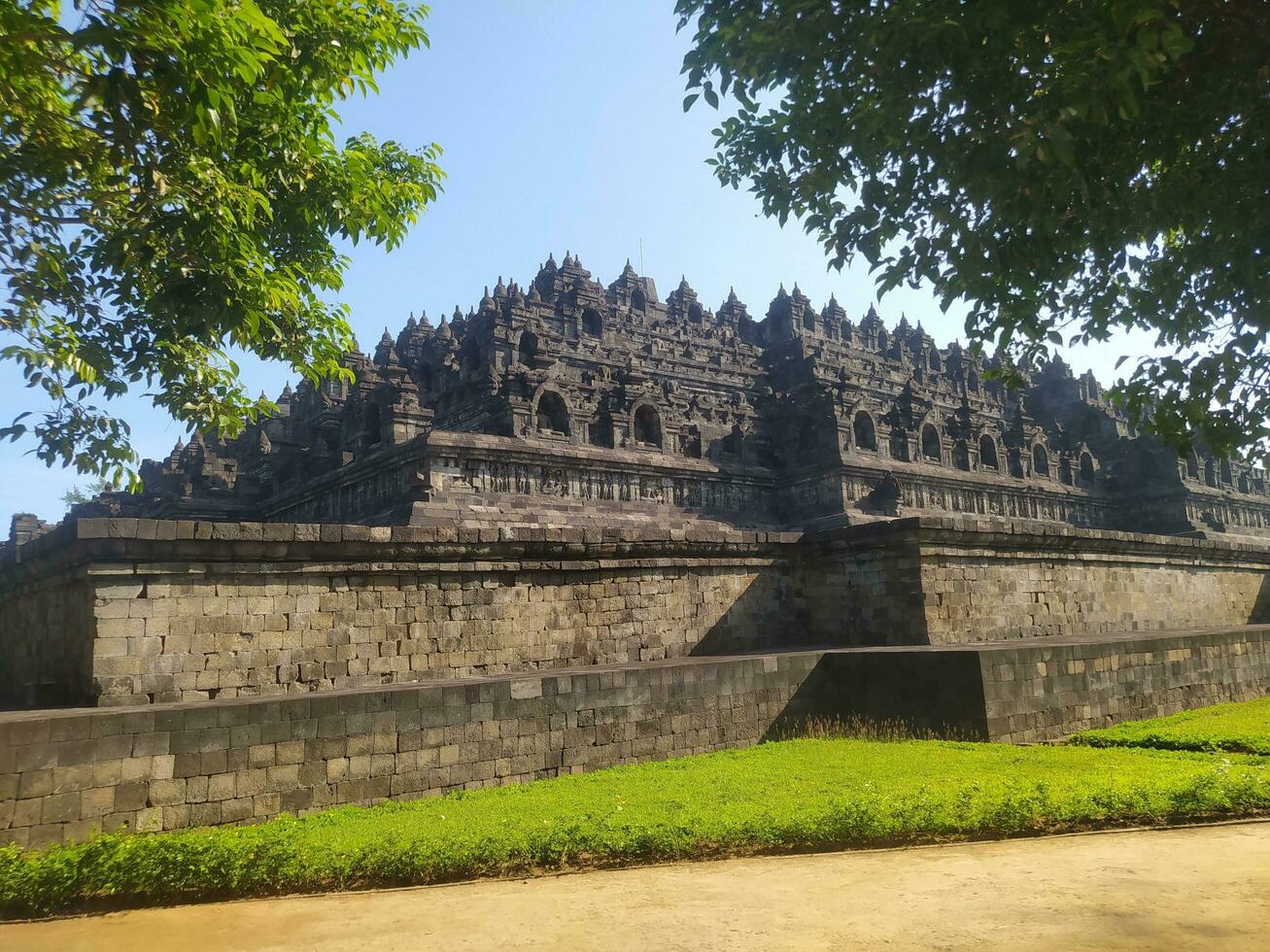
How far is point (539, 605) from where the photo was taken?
11938mm

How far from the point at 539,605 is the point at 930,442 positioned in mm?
24195

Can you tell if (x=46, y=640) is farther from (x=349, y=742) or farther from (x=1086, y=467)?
(x=1086, y=467)

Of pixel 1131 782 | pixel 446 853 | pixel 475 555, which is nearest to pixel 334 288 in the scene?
pixel 475 555

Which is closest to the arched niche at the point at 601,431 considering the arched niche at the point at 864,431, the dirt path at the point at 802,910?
the arched niche at the point at 864,431

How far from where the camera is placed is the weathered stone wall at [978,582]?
14.1m

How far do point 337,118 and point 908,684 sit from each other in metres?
9.43

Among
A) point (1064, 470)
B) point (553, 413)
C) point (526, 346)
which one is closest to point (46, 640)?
point (553, 413)

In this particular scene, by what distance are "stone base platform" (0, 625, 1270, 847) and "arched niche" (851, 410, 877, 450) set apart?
15.5 m

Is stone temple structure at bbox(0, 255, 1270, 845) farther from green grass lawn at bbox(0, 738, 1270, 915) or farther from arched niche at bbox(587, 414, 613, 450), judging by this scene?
green grass lawn at bbox(0, 738, 1270, 915)

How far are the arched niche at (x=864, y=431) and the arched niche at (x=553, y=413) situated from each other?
34.3 feet

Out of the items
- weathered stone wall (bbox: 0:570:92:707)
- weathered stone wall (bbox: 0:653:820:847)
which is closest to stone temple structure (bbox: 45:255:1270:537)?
weathered stone wall (bbox: 0:570:92:707)

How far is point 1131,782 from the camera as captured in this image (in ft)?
25.0

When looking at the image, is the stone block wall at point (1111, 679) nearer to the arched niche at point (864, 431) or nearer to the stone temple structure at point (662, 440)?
the stone temple structure at point (662, 440)

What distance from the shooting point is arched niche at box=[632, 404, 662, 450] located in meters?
26.2
